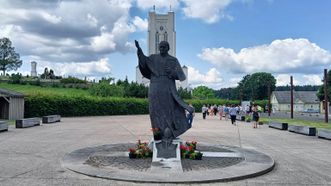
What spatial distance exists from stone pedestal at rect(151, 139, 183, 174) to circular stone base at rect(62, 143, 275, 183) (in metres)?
0.19

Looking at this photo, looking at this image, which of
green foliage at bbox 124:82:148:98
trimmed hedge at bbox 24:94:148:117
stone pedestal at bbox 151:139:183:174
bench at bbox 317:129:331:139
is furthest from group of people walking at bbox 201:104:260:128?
green foliage at bbox 124:82:148:98

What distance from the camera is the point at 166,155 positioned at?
910 cm

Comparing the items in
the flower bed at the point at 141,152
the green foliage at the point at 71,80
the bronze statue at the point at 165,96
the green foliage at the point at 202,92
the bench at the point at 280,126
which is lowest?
the bench at the point at 280,126

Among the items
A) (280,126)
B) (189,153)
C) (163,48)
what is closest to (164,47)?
(163,48)

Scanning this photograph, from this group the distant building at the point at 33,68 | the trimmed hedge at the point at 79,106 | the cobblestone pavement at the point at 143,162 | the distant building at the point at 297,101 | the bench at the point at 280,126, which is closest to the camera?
the cobblestone pavement at the point at 143,162

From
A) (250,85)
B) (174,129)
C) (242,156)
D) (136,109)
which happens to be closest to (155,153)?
(174,129)

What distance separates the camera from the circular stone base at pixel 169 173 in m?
7.23

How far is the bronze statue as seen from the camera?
9.62 m

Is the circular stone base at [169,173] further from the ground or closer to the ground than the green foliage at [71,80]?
closer to the ground

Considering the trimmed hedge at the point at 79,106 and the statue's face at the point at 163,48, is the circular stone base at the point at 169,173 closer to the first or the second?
the statue's face at the point at 163,48

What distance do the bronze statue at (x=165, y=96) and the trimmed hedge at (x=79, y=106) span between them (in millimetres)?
27909

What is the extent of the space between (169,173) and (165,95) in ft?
8.65

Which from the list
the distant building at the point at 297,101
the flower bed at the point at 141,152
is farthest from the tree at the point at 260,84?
→ the flower bed at the point at 141,152

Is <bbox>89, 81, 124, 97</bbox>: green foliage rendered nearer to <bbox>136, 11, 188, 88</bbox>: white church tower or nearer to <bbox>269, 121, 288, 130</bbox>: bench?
<bbox>136, 11, 188, 88</bbox>: white church tower
